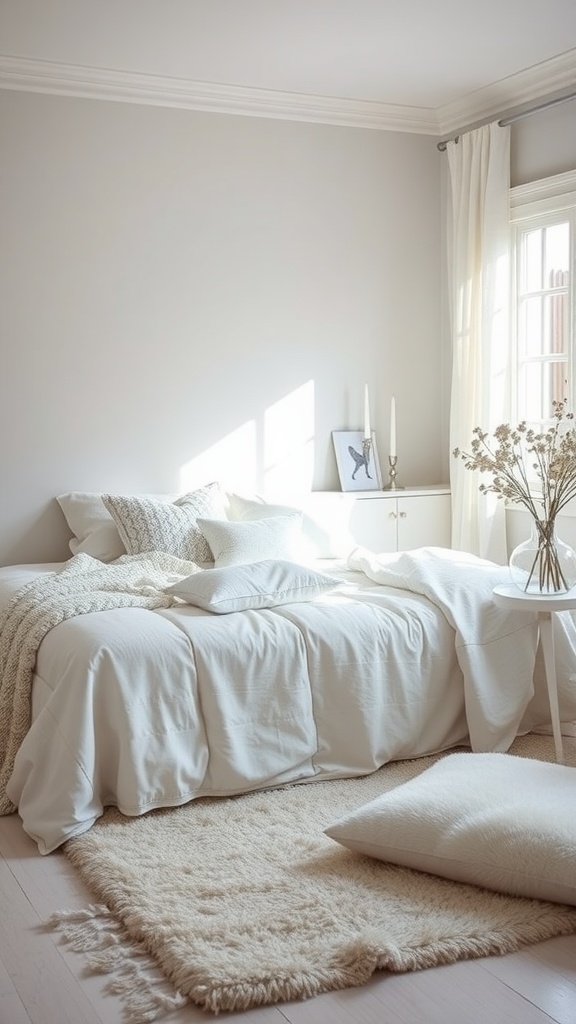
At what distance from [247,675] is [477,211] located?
2.79 meters

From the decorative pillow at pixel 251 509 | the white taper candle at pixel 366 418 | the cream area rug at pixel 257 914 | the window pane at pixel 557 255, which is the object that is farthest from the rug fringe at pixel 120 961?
the window pane at pixel 557 255

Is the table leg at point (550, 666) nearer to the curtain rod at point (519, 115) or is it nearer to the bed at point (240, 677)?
the bed at point (240, 677)

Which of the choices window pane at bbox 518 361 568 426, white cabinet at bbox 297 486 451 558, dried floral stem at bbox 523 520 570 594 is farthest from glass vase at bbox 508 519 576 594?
window pane at bbox 518 361 568 426

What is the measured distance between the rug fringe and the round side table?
5.34 ft

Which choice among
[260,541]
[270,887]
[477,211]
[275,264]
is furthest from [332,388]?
[270,887]

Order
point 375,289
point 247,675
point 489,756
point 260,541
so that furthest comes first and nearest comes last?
point 375,289 < point 260,541 < point 247,675 < point 489,756

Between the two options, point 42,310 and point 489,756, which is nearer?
point 489,756

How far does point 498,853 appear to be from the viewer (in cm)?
265

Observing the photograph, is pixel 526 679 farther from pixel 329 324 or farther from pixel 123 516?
pixel 329 324

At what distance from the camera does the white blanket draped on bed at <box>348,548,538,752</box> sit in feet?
12.3

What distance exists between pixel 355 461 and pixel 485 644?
1.88 metres

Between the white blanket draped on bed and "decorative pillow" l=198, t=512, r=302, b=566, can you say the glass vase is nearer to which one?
the white blanket draped on bed

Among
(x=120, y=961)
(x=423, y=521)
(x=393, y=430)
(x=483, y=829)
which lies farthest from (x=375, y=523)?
(x=120, y=961)

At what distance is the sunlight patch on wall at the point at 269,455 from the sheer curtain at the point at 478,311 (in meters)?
0.71
